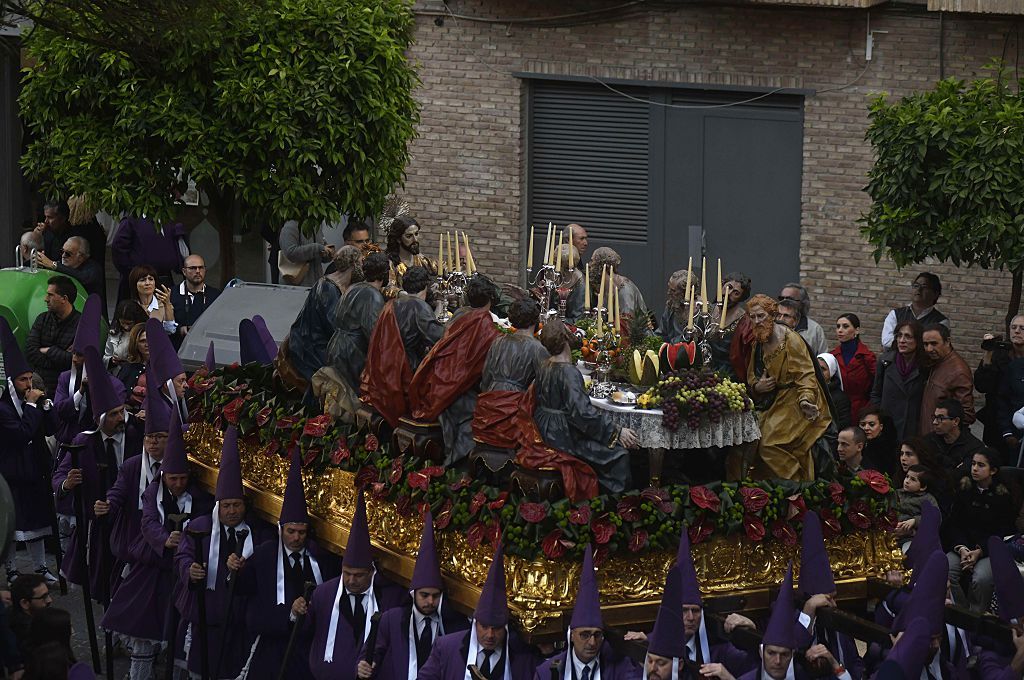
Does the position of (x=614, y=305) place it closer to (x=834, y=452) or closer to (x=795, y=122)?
(x=834, y=452)

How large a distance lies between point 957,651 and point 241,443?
5587mm

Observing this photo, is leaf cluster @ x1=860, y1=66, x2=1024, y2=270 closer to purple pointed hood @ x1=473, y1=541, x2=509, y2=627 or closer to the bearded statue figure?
the bearded statue figure

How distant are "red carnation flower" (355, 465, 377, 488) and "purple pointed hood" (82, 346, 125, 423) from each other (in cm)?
218

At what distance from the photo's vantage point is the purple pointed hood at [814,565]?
11.3 m

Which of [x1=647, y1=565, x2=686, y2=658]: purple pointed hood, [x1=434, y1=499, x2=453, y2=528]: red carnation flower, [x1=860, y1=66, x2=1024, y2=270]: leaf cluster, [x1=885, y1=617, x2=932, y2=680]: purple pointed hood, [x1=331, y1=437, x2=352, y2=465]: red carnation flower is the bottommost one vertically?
[x1=885, y1=617, x2=932, y2=680]: purple pointed hood

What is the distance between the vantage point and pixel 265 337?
52.4ft

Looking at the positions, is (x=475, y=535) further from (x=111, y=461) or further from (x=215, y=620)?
(x=111, y=461)

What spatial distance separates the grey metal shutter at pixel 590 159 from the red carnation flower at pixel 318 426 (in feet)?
27.6

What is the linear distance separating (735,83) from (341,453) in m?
9.23

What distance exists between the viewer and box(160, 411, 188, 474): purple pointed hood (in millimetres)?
13109

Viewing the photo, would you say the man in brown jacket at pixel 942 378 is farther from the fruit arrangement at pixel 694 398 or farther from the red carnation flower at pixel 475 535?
the red carnation flower at pixel 475 535

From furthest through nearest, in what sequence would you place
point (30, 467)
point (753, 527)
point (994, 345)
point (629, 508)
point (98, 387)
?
point (994, 345) → point (30, 467) → point (98, 387) → point (753, 527) → point (629, 508)

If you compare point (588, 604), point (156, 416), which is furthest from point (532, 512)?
point (156, 416)

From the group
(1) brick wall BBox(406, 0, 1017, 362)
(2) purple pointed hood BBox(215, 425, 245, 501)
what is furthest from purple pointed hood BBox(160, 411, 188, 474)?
(1) brick wall BBox(406, 0, 1017, 362)
